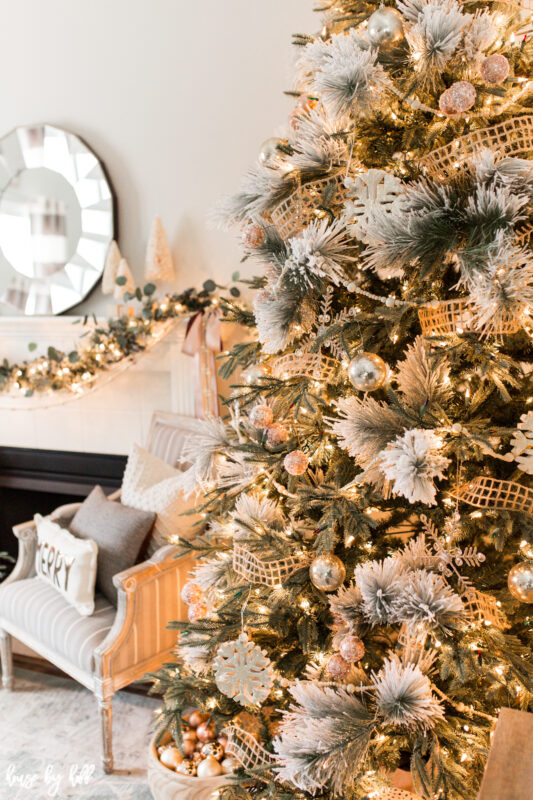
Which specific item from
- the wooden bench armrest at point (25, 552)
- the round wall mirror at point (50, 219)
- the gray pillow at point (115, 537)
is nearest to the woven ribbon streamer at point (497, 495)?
the gray pillow at point (115, 537)

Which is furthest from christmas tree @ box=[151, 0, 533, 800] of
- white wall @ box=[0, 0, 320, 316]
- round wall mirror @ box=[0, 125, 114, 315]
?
round wall mirror @ box=[0, 125, 114, 315]

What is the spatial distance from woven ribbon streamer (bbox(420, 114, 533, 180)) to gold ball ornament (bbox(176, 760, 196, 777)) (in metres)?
1.63

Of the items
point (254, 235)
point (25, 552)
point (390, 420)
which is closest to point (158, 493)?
point (25, 552)

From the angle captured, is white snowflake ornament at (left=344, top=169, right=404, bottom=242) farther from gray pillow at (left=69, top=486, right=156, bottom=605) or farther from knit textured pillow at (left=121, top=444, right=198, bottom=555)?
gray pillow at (left=69, top=486, right=156, bottom=605)

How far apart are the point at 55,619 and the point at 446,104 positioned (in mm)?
2023

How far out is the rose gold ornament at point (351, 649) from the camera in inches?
53.4

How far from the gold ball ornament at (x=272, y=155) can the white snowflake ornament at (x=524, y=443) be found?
0.80 m

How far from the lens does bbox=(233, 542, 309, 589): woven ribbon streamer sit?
1528mm

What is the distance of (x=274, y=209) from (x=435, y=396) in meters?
0.59

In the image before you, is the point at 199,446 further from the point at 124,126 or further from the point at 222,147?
the point at 124,126

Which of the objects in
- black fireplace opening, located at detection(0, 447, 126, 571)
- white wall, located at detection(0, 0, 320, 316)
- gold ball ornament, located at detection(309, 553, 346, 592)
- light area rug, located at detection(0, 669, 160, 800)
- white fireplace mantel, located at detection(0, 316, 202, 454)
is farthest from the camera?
black fireplace opening, located at detection(0, 447, 126, 571)

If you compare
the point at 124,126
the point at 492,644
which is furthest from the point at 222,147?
the point at 492,644

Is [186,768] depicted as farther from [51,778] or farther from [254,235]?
[254,235]

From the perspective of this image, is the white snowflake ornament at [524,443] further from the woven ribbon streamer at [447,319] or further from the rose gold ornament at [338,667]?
the rose gold ornament at [338,667]
